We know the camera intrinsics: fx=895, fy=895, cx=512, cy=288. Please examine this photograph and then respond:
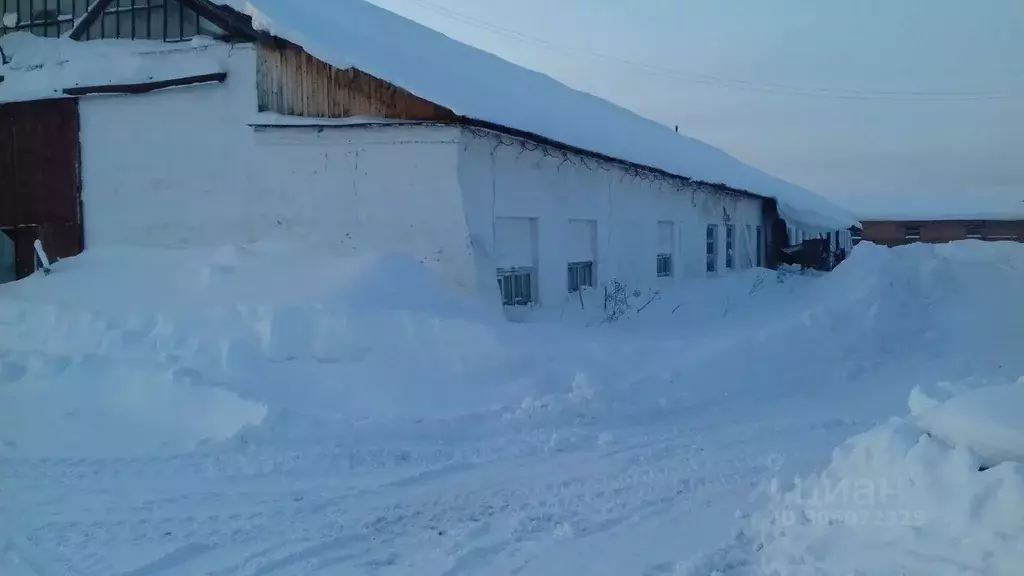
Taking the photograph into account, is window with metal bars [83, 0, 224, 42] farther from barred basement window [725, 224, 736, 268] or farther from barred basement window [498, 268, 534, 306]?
barred basement window [725, 224, 736, 268]

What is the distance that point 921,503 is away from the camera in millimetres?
5062

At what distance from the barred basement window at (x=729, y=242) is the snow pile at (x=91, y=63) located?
54.6 ft

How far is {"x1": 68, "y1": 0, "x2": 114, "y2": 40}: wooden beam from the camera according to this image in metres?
14.7

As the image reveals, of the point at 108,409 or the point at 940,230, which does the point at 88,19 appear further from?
the point at 940,230

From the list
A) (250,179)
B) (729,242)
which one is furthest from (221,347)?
(729,242)

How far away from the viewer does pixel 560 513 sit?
6262 mm

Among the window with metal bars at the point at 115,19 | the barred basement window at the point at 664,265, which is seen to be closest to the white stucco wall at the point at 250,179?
the window with metal bars at the point at 115,19

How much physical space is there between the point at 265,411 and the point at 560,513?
11.1 feet

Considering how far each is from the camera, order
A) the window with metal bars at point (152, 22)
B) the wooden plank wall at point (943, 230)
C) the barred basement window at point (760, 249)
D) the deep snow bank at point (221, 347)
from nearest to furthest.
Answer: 1. the deep snow bank at point (221, 347)
2. the window with metal bars at point (152, 22)
3. the barred basement window at point (760, 249)
4. the wooden plank wall at point (943, 230)

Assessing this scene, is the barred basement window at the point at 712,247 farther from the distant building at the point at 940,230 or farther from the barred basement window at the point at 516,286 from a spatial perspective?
the distant building at the point at 940,230

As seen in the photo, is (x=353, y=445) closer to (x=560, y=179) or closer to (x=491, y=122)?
(x=491, y=122)

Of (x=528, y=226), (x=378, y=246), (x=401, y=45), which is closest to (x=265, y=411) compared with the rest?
(x=378, y=246)

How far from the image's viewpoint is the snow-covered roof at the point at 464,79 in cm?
1298

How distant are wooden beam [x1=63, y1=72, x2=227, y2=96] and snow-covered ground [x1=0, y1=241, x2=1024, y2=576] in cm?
271
